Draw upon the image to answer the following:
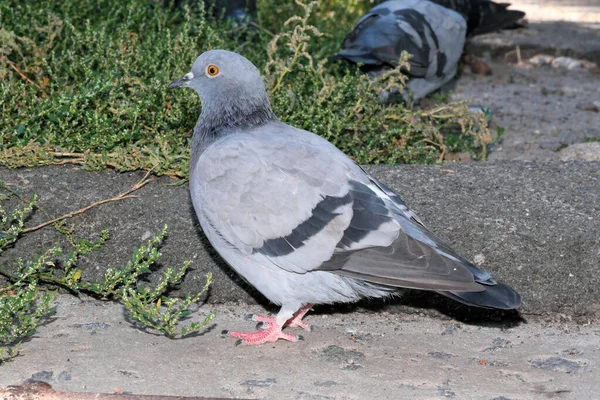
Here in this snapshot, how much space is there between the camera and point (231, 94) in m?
3.72

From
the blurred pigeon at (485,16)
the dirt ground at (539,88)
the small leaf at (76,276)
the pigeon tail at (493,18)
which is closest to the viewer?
the small leaf at (76,276)

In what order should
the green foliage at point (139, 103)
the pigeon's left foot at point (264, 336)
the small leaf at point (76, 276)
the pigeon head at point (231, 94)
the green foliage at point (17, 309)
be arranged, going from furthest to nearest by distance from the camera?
the green foliage at point (139, 103)
the pigeon head at point (231, 94)
the small leaf at point (76, 276)
the pigeon's left foot at point (264, 336)
the green foliage at point (17, 309)

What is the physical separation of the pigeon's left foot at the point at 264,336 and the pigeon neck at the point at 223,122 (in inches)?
29.7

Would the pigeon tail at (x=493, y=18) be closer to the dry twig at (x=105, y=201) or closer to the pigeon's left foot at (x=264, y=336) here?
the dry twig at (x=105, y=201)

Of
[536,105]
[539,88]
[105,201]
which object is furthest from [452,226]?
[539,88]

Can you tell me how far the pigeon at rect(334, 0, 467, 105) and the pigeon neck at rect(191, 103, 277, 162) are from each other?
213 cm

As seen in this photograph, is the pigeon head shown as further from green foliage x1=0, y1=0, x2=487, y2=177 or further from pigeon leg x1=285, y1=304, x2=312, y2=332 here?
pigeon leg x1=285, y1=304, x2=312, y2=332

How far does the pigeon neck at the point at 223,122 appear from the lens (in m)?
3.67

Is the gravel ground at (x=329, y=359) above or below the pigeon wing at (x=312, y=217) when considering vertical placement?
below

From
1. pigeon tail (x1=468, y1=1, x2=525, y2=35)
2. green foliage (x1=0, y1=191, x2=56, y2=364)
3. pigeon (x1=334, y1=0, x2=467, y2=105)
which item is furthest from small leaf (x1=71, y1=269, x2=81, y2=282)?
pigeon tail (x1=468, y1=1, x2=525, y2=35)

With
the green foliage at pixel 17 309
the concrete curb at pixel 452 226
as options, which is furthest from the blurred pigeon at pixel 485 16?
the green foliage at pixel 17 309

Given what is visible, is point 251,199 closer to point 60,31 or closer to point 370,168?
point 370,168

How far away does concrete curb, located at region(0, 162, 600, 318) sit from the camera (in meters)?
3.72

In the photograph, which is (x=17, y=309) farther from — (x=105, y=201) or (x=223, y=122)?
(x=223, y=122)
